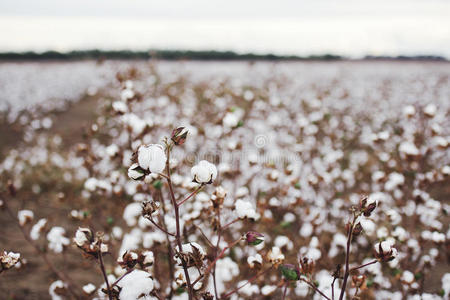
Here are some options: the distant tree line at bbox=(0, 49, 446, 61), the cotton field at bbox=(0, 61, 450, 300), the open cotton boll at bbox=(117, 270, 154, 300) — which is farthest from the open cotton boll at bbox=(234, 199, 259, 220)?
the distant tree line at bbox=(0, 49, 446, 61)

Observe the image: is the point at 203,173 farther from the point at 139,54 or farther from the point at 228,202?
the point at 139,54

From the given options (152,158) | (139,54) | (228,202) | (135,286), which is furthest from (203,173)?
(139,54)

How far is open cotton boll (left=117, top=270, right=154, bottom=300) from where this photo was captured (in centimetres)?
120

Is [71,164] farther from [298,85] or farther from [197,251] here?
[298,85]

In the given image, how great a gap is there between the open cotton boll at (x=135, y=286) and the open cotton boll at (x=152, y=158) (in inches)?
18.5

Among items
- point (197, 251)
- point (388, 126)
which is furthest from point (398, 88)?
point (197, 251)

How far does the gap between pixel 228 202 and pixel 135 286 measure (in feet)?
5.90

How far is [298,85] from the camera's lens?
1196 cm

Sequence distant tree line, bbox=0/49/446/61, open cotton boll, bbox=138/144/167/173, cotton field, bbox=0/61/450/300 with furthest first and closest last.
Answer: distant tree line, bbox=0/49/446/61 → cotton field, bbox=0/61/450/300 → open cotton boll, bbox=138/144/167/173

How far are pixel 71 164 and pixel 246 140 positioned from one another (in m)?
3.46

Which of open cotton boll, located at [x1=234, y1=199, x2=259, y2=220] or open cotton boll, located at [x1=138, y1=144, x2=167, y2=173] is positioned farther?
open cotton boll, located at [x1=234, y1=199, x2=259, y2=220]

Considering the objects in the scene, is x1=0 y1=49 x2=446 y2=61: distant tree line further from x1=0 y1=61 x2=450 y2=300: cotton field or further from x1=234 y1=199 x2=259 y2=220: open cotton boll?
x1=234 y1=199 x2=259 y2=220: open cotton boll

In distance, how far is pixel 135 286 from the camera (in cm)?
121

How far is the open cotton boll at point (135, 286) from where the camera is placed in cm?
120
